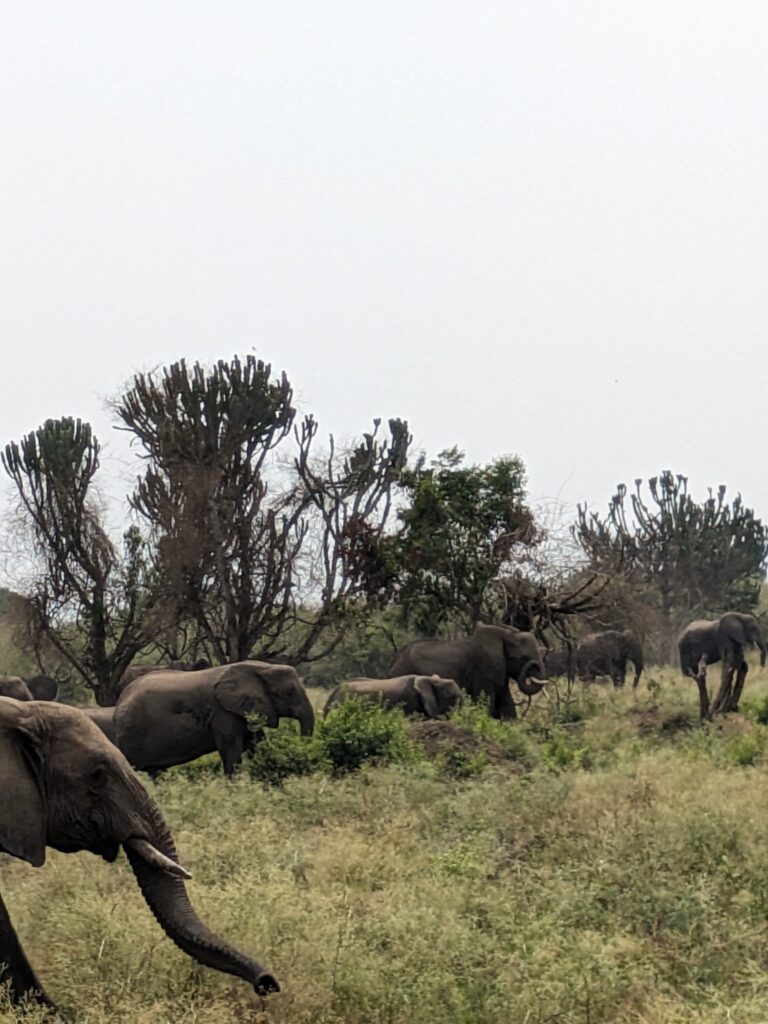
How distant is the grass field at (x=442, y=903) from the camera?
723 cm

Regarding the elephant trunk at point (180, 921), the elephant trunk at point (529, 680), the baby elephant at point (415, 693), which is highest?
the elephant trunk at point (529, 680)

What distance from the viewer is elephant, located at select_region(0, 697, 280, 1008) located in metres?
6.90

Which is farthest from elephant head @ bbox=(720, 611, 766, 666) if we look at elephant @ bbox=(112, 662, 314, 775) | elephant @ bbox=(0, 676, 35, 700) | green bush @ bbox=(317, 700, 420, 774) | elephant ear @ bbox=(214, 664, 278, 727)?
elephant @ bbox=(0, 676, 35, 700)

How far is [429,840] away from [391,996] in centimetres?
388

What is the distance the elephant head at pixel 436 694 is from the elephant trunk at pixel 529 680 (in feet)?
5.19

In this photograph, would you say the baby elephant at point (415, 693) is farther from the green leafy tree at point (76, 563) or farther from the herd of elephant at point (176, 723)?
the green leafy tree at point (76, 563)

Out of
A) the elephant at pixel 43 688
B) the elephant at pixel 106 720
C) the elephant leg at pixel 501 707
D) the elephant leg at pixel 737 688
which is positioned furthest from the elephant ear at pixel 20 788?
the elephant at pixel 43 688

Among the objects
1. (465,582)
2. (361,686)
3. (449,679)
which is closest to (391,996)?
(361,686)

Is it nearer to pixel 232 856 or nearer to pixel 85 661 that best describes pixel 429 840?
pixel 232 856

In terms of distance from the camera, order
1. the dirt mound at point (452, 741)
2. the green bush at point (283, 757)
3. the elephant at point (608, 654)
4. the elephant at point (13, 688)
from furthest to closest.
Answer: the elephant at point (608, 654) → the elephant at point (13, 688) → the dirt mound at point (452, 741) → the green bush at point (283, 757)

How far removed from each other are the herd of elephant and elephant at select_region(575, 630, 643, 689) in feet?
0.11

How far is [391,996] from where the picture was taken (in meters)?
7.28

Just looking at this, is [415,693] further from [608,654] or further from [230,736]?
[608,654]

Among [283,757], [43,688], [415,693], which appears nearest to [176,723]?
[283,757]
